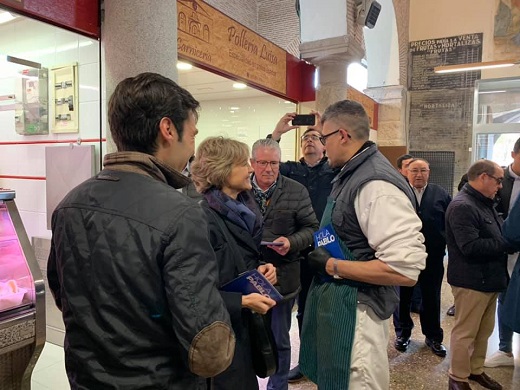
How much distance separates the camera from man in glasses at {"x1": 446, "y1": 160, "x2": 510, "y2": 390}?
2.58m

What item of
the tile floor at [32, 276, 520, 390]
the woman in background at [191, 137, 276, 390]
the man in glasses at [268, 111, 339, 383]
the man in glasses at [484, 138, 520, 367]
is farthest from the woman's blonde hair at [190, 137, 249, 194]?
the man in glasses at [484, 138, 520, 367]

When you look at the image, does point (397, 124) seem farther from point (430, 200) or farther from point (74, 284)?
point (74, 284)

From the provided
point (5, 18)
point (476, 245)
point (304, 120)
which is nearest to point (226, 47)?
point (304, 120)

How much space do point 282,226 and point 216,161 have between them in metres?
1.01

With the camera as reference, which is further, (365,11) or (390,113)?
(390,113)

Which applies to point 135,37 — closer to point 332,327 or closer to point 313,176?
point 313,176

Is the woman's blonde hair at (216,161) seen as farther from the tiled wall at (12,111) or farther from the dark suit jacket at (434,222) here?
the dark suit jacket at (434,222)

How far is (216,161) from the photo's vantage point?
5.73 ft

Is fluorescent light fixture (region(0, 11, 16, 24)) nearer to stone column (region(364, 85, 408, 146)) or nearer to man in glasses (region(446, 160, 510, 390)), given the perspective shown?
man in glasses (region(446, 160, 510, 390))

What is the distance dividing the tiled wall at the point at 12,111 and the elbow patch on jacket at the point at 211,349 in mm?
2121

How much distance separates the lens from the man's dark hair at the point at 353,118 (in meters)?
1.70

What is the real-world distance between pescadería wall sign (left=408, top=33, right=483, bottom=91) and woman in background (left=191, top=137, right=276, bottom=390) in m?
8.53

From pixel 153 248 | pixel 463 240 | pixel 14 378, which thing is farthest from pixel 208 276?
pixel 463 240

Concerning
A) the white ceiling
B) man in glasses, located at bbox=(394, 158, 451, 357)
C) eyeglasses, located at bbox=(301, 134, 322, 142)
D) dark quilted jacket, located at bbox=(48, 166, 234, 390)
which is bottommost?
man in glasses, located at bbox=(394, 158, 451, 357)
